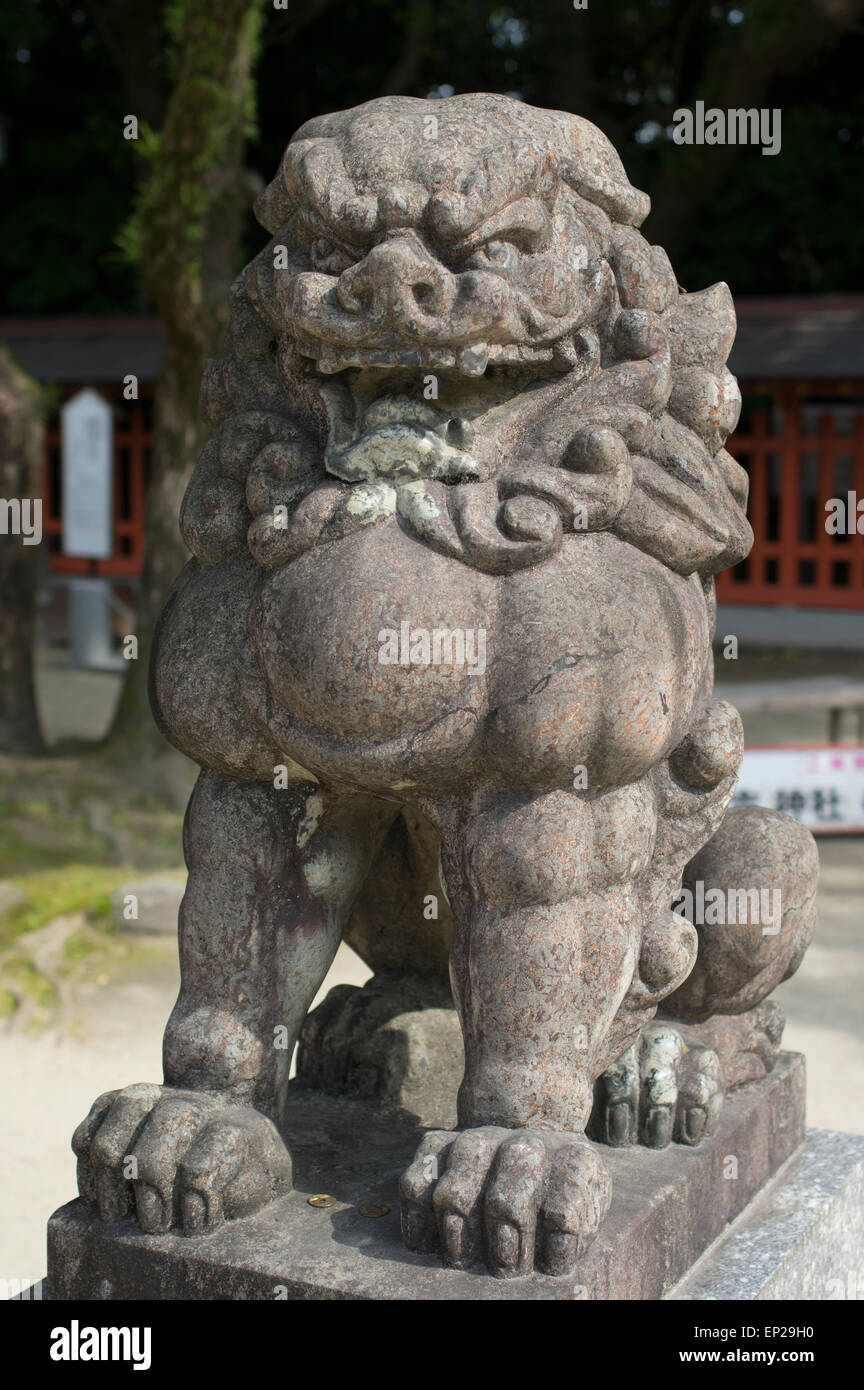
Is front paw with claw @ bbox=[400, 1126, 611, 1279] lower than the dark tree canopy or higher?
lower

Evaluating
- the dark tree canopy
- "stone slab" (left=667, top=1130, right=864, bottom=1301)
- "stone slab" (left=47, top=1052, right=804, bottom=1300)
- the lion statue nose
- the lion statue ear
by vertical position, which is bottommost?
"stone slab" (left=667, top=1130, right=864, bottom=1301)

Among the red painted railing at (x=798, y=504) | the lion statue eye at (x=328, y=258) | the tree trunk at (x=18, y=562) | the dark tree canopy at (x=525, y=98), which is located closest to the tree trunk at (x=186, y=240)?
the tree trunk at (x=18, y=562)

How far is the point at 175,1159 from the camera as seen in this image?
176 cm

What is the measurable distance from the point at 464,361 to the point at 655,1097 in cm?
103

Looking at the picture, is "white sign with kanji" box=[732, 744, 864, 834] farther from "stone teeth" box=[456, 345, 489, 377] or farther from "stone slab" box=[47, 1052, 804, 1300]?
"stone teeth" box=[456, 345, 489, 377]

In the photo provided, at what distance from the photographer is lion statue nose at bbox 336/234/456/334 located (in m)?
1.63

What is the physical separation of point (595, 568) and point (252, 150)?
12.1 m

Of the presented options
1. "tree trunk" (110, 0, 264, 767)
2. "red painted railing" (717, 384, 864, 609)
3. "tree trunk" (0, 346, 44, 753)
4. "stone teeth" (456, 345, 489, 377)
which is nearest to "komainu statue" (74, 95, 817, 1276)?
"stone teeth" (456, 345, 489, 377)

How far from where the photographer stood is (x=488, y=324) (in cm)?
166

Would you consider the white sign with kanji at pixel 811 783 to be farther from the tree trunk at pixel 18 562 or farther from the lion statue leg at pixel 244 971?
the lion statue leg at pixel 244 971

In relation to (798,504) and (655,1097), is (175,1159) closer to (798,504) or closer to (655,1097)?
(655,1097)

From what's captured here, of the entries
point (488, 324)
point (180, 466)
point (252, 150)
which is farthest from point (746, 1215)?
point (252, 150)

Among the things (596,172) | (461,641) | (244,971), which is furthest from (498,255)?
(244,971)

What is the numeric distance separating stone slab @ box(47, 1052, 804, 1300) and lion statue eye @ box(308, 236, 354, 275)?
1138 millimetres
